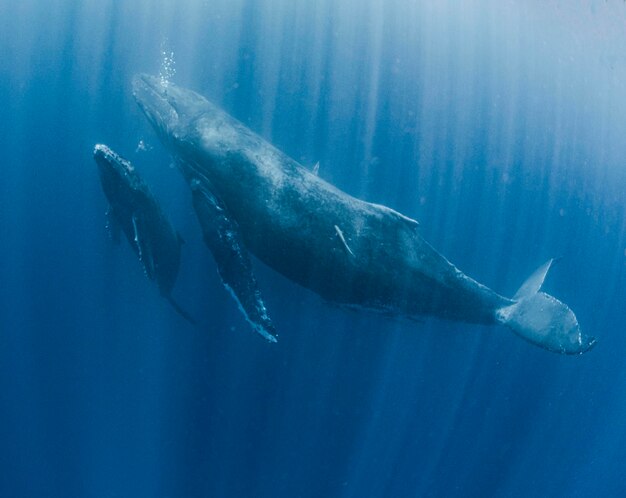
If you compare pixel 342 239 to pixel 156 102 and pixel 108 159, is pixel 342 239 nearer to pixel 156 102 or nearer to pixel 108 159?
pixel 108 159

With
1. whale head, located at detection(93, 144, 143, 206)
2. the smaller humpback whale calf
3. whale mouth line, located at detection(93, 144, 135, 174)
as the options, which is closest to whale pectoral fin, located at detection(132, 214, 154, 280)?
the smaller humpback whale calf

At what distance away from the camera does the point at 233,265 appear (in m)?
6.11

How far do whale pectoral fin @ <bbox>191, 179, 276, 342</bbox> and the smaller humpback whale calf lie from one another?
1.01 m

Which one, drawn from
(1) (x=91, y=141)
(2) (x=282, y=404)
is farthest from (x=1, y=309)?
(2) (x=282, y=404)

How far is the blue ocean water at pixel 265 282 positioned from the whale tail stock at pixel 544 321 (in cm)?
361

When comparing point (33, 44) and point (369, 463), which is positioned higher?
point (33, 44)

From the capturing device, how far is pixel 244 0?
13.5 metres

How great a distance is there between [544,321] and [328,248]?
11.7ft

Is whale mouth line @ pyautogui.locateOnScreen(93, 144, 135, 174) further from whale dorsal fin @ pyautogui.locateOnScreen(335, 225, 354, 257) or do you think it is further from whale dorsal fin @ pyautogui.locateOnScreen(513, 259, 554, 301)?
whale dorsal fin @ pyautogui.locateOnScreen(513, 259, 554, 301)

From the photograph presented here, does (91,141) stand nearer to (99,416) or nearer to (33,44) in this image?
(33,44)

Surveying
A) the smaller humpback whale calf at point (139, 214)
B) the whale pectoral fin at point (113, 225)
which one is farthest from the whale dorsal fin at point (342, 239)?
the whale pectoral fin at point (113, 225)

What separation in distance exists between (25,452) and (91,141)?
355 inches

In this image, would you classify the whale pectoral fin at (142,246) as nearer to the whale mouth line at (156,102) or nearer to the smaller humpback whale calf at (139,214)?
the smaller humpback whale calf at (139,214)

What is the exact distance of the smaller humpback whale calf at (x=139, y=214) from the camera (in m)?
6.43
